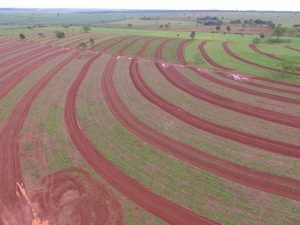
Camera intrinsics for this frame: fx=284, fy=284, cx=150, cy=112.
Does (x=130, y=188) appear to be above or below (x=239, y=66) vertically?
above

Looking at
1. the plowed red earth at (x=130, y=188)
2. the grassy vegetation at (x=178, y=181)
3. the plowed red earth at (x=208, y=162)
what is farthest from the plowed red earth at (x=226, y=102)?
the plowed red earth at (x=130, y=188)

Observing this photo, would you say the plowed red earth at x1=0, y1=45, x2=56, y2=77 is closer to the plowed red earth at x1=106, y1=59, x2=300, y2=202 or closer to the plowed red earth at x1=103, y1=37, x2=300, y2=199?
the plowed red earth at x1=103, y1=37, x2=300, y2=199

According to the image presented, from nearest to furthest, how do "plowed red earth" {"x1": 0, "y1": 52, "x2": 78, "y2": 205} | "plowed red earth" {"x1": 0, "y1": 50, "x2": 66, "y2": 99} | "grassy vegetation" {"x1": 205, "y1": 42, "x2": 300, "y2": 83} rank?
"plowed red earth" {"x1": 0, "y1": 52, "x2": 78, "y2": 205}
"plowed red earth" {"x1": 0, "y1": 50, "x2": 66, "y2": 99}
"grassy vegetation" {"x1": 205, "y1": 42, "x2": 300, "y2": 83}

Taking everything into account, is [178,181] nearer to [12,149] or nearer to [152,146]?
[152,146]

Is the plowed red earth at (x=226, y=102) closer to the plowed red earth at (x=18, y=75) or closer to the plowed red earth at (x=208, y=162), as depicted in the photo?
the plowed red earth at (x=208, y=162)

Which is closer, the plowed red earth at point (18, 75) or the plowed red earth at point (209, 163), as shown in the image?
the plowed red earth at point (209, 163)

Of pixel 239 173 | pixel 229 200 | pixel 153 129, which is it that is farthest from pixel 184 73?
pixel 229 200

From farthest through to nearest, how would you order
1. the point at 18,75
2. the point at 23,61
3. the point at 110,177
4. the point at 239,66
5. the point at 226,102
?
1. the point at 23,61
2. the point at 239,66
3. the point at 18,75
4. the point at 226,102
5. the point at 110,177

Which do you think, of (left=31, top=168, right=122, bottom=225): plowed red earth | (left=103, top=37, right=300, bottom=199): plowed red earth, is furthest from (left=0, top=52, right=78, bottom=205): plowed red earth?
(left=103, top=37, right=300, bottom=199): plowed red earth

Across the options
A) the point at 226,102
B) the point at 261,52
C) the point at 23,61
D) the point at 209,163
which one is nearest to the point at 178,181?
the point at 209,163
